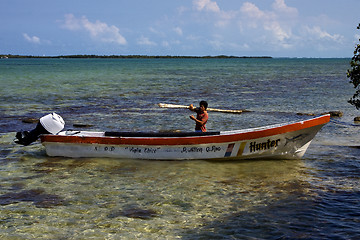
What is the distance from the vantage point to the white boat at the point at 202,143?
11688mm

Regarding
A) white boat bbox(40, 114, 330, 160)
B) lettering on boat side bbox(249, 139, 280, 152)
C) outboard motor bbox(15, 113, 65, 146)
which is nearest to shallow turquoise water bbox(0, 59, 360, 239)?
white boat bbox(40, 114, 330, 160)

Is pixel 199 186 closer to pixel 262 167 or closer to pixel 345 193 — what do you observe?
pixel 262 167

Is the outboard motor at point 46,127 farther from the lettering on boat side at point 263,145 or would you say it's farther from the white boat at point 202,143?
the lettering on boat side at point 263,145

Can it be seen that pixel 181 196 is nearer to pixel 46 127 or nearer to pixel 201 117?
pixel 201 117

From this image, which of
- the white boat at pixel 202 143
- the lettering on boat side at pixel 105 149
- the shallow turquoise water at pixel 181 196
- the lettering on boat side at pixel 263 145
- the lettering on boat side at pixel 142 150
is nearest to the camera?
the shallow turquoise water at pixel 181 196

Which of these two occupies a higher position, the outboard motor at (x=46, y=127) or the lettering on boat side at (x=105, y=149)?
the outboard motor at (x=46, y=127)

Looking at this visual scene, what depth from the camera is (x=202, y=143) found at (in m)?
11.9

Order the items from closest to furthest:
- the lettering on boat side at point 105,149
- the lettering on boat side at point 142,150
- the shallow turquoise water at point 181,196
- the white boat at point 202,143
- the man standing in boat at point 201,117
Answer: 1. the shallow turquoise water at point 181,196
2. the white boat at point 202,143
3. the lettering on boat side at point 142,150
4. the lettering on boat side at point 105,149
5. the man standing in boat at point 201,117

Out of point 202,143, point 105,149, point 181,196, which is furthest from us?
point 105,149

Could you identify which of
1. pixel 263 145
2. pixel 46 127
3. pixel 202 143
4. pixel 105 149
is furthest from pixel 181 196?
pixel 46 127

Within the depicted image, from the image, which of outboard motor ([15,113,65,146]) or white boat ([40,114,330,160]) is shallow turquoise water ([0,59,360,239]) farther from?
outboard motor ([15,113,65,146])

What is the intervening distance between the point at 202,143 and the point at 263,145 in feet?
5.98

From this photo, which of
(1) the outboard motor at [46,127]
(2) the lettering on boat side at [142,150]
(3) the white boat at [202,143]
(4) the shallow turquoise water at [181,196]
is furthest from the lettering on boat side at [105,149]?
(1) the outboard motor at [46,127]

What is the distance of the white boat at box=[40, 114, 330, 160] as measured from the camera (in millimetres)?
11688
